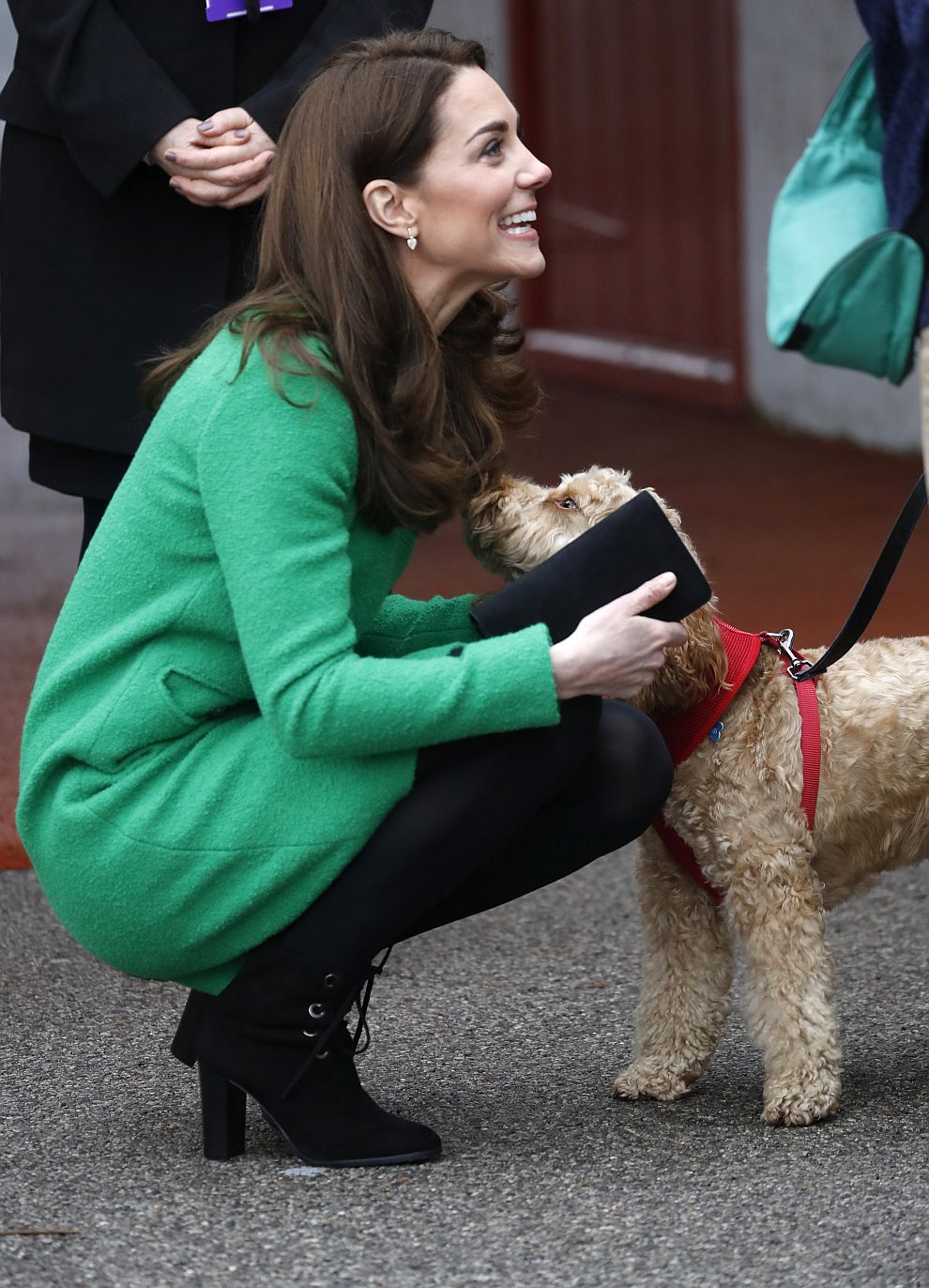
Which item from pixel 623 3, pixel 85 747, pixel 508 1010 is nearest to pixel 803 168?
pixel 85 747

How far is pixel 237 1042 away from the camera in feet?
8.66

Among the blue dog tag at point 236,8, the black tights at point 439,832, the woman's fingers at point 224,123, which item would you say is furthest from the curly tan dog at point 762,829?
the blue dog tag at point 236,8

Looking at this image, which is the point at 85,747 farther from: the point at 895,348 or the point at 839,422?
the point at 839,422

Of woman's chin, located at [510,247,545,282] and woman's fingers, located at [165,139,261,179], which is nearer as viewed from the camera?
woman's chin, located at [510,247,545,282]

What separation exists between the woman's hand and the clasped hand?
105cm

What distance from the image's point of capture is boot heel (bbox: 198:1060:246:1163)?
270 cm

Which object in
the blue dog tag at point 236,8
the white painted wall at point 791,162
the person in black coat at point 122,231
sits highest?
the blue dog tag at point 236,8

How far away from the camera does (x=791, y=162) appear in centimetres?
948

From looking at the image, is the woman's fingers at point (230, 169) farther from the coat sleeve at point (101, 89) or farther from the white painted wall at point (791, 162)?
the white painted wall at point (791, 162)

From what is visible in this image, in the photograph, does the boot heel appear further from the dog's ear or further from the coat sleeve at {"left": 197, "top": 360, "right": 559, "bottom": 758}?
the dog's ear

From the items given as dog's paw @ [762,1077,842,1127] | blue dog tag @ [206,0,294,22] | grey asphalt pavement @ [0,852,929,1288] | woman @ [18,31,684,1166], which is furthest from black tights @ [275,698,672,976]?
blue dog tag @ [206,0,294,22]

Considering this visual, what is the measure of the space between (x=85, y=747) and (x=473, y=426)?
2.62ft

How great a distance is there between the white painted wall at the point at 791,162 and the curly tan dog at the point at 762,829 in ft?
19.1

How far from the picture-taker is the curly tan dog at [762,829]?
288 cm
